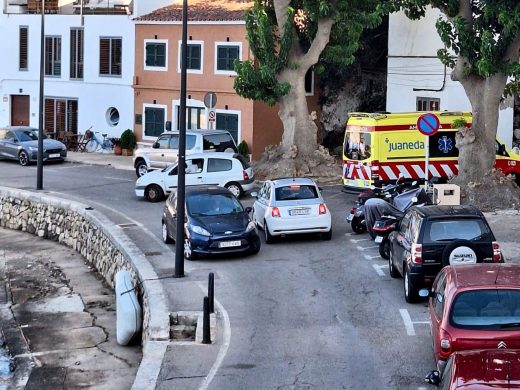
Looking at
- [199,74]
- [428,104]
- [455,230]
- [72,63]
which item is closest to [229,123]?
[199,74]

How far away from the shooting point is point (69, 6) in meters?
49.0

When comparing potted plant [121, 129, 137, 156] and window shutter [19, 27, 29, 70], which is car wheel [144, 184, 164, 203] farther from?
window shutter [19, 27, 29, 70]

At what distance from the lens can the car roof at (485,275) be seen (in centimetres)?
1339

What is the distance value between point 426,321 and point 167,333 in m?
4.27

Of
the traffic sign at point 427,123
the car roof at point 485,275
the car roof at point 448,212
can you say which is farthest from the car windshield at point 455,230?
the traffic sign at point 427,123

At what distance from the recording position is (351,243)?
24234 millimetres

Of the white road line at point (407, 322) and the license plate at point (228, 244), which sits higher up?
the license plate at point (228, 244)

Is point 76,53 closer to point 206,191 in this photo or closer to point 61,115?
point 61,115

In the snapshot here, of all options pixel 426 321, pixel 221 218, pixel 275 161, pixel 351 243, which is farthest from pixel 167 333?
pixel 275 161

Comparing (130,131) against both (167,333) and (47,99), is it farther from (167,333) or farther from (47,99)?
(167,333)

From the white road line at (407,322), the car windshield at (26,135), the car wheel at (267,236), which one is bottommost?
the white road line at (407,322)

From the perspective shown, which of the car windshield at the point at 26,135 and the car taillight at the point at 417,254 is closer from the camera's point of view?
the car taillight at the point at 417,254

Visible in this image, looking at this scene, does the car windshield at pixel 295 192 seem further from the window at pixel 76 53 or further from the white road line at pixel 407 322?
the window at pixel 76 53

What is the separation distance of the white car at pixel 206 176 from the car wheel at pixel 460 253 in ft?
44.2
